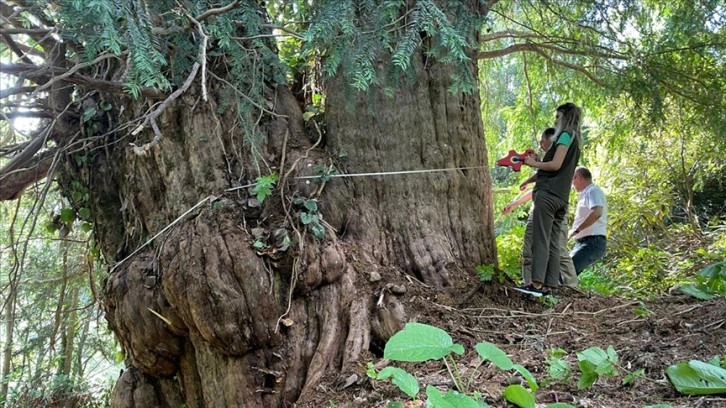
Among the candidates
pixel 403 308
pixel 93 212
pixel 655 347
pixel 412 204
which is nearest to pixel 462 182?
pixel 412 204

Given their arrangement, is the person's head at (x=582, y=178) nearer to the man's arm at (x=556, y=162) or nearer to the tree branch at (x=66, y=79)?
the man's arm at (x=556, y=162)

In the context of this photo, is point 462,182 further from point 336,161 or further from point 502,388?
point 502,388

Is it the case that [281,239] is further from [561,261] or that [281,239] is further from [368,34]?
[561,261]

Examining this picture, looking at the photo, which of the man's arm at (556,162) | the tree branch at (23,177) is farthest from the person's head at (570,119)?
the tree branch at (23,177)

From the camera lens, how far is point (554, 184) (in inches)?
149

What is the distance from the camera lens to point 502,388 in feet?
Answer: 6.88

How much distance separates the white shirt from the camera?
191 inches

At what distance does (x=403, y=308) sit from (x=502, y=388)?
761 mm

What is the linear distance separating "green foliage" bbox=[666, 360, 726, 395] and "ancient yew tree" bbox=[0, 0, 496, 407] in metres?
1.25

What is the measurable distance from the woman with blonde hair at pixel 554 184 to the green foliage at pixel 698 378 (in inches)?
67.2

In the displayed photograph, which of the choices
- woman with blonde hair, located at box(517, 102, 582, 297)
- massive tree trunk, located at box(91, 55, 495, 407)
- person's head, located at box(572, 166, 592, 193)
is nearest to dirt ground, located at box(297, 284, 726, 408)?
massive tree trunk, located at box(91, 55, 495, 407)

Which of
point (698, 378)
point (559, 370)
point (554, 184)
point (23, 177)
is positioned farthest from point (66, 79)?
point (554, 184)

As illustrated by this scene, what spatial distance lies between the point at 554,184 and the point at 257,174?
215 centimetres

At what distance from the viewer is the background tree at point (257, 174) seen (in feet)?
8.06
